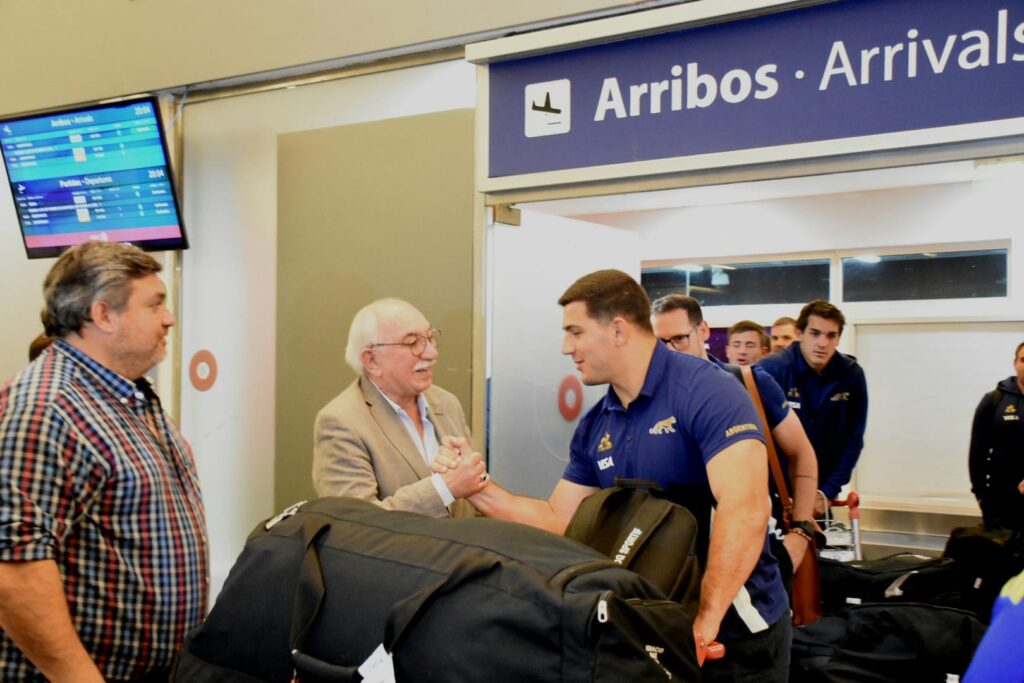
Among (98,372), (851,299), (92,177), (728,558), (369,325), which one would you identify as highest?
(92,177)

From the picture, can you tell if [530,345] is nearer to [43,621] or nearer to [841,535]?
[841,535]

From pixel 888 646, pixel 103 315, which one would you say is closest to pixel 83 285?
pixel 103 315

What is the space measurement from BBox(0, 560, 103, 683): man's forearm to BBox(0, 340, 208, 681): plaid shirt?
32 mm

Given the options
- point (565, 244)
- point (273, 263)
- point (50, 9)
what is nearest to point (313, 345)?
point (273, 263)

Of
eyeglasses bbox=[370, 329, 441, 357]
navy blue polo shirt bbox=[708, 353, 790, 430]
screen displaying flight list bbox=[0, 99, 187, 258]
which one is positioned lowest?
navy blue polo shirt bbox=[708, 353, 790, 430]

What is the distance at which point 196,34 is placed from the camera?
4.09 m

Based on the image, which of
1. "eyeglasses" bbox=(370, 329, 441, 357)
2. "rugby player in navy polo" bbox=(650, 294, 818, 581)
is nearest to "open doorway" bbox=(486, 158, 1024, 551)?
"rugby player in navy polo" bbox=(650, 294, 818, 581)

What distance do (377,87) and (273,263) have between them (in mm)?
885

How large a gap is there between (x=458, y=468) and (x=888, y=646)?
4.82 ft

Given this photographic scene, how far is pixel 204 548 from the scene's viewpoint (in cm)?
208

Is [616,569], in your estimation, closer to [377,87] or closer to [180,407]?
[377,87]

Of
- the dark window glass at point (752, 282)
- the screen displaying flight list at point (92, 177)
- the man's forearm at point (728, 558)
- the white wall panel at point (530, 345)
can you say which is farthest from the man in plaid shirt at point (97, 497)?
the dark window glass at point (752, 282)

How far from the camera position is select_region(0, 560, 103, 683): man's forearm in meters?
1.70

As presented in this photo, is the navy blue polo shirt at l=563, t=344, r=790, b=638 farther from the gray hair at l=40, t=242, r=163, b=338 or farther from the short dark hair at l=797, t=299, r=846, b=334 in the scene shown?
the short dark hair at l=797, t=299, r=846, b=334
